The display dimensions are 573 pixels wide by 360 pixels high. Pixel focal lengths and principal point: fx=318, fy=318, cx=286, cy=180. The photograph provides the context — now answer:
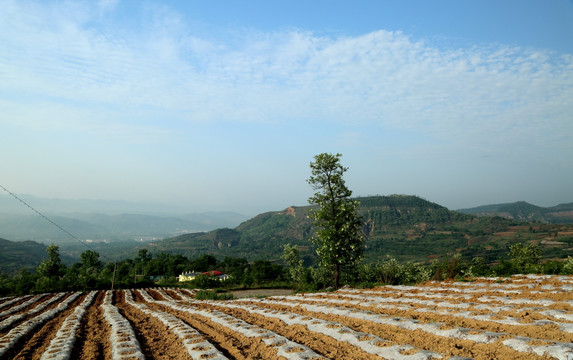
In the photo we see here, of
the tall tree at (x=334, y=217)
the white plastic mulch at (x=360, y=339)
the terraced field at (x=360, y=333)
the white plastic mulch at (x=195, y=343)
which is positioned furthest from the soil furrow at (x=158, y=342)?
the tall tree at (x=334, y=217)

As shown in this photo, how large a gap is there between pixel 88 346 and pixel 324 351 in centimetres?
1057

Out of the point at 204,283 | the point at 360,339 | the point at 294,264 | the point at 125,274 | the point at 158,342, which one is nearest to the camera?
the point at 360,339

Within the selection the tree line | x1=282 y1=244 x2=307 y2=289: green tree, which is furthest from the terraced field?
the tree line

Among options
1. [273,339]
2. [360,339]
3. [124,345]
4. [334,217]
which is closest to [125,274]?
[334,217]

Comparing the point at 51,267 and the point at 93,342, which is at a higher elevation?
the point at 93,342

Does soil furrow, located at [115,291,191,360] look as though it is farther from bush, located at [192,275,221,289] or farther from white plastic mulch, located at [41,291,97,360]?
bush, located at [192,275,221,289]

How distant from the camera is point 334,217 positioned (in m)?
33.7

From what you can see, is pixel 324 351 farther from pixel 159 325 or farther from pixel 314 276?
pixel 314 276

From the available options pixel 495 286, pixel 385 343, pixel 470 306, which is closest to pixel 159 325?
pixel 385 343

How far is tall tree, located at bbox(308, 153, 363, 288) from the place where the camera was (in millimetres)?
33438

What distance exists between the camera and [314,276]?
69125 millimetres

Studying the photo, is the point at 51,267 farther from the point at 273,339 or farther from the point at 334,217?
the point at 273,339

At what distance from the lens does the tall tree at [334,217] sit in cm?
3344

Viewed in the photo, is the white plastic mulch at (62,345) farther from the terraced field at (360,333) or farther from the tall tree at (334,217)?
the tall tree at (334,217)
